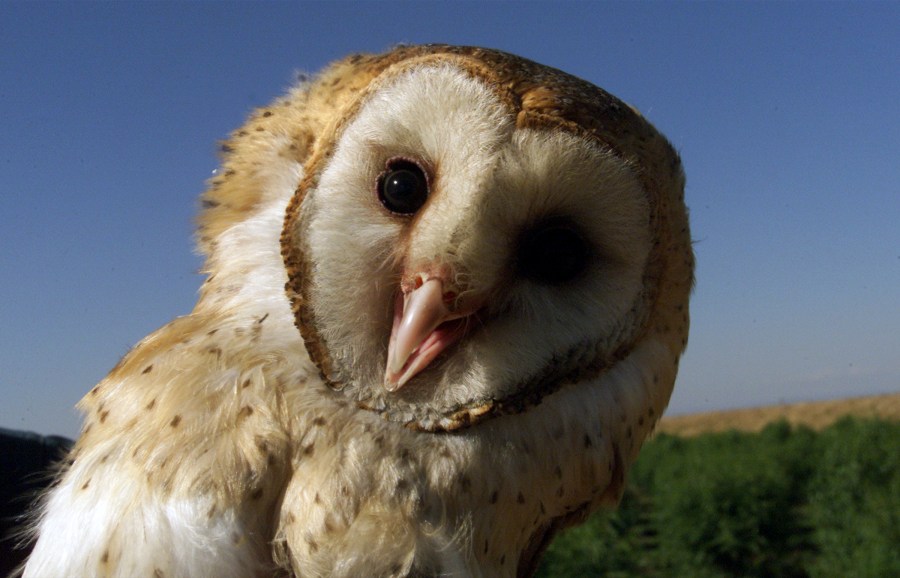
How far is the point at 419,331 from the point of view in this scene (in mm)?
1238

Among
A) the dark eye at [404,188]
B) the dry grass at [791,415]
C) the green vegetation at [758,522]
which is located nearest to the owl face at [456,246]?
the dark eye at [404,188]

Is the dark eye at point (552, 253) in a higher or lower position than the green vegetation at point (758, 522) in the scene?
higher

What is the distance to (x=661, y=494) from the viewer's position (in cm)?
1282

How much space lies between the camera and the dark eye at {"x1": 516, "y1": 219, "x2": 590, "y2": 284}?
1.31 metres

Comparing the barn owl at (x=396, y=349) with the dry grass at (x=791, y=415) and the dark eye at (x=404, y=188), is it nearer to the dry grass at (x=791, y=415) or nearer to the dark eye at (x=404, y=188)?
the dark eye at (x=404, y=188)

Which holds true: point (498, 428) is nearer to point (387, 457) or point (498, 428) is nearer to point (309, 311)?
point (387, 457)

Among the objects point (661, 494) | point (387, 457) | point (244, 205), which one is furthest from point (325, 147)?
point (661, 494)

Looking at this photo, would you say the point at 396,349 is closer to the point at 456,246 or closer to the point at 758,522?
the point at 456,246

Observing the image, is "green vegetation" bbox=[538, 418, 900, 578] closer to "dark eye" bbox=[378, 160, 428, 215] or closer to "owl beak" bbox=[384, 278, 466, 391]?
"owl beak" bbox=[384, 278, 466, 391]

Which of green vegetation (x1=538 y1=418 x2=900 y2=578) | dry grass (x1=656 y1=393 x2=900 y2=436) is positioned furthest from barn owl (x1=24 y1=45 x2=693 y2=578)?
dry grass (x1=656 y1=393 x2=900 y2=436)

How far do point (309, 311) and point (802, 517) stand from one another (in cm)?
1291

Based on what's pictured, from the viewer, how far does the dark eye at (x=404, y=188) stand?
1.28 m

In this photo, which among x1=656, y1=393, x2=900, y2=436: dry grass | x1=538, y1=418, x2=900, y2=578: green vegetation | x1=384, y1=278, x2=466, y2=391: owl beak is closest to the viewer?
x1=384, y1=278, x2=466, y2=391: owl beak

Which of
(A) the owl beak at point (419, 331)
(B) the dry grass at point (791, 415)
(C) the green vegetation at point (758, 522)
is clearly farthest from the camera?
(B) the dry grass at point (791, 415)
